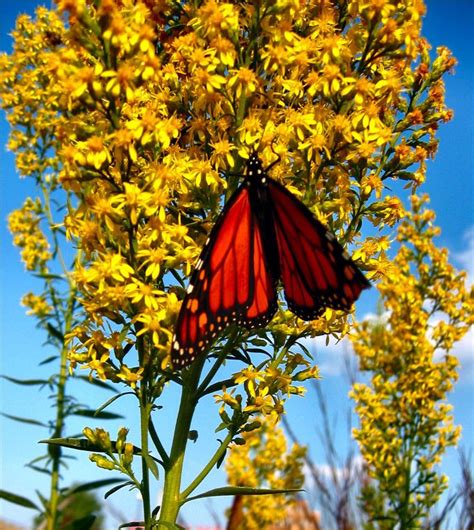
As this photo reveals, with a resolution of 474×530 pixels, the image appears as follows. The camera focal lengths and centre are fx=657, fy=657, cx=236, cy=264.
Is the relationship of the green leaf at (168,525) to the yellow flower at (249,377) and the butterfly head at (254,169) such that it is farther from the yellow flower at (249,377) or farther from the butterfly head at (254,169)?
the butterfly head at (254,169)

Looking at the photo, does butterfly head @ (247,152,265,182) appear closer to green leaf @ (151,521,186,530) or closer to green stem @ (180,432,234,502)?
green stem @ (180,432,234,502)

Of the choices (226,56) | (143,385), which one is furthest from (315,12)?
(143,385)

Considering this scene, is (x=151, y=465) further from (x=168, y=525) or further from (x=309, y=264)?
(x=309, y=264)

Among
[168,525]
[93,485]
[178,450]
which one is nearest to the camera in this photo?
[168,525]

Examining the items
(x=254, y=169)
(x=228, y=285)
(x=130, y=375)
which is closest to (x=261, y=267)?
(x=228, y=285)

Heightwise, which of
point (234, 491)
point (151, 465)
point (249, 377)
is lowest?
point (234, 491)

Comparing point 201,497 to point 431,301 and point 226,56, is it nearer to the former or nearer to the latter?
point 226,56

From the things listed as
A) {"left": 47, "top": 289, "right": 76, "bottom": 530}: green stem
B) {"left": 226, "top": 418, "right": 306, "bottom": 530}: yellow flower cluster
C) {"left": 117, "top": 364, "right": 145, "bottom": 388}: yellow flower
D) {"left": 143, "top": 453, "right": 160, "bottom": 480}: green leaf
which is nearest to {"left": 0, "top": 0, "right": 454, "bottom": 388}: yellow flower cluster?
{"left": 117, "top": 364, "right": 145, "bottom": 388}: yellow flower
